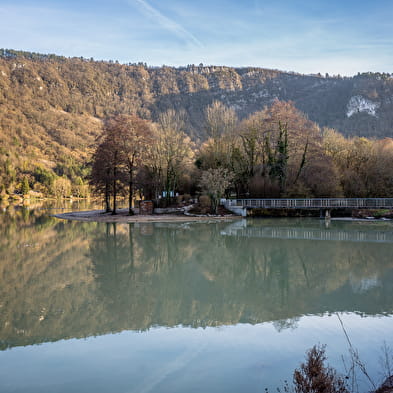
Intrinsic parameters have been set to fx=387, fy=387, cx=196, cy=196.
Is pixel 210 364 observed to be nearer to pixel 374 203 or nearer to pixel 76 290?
pixel 76 290

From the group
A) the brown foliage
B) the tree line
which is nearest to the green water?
the brown foliage

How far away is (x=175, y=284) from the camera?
10.5m

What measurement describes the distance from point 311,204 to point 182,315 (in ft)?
90.8

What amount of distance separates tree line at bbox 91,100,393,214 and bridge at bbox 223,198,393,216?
133 cm

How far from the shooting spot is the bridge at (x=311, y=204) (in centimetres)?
3234

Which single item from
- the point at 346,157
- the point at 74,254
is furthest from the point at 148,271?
the point at 346,157

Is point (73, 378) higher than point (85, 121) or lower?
lower

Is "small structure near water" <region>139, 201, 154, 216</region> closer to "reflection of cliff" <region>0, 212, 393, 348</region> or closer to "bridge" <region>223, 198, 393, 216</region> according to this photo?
"bridge" <region>223, 198, 393, 216</region>

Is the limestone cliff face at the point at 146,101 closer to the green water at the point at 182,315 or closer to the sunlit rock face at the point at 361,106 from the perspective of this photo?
the sunlit rock face at the point at 361,106

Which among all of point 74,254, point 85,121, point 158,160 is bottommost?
point 74,254

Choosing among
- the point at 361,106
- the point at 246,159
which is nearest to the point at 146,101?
the point at 361,106

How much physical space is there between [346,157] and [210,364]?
39404 millimetres

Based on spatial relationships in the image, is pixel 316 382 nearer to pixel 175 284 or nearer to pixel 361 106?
pixel 175 284

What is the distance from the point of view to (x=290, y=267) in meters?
12.9
